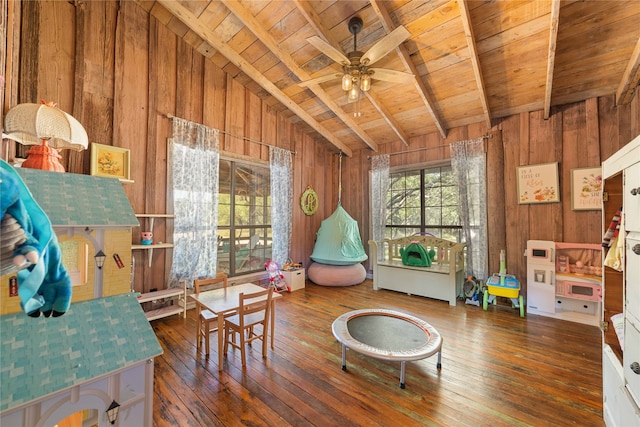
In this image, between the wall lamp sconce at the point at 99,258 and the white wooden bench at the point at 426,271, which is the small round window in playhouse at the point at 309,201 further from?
the wall lamp sconce at the point at 99,258

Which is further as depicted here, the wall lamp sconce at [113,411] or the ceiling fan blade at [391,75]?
the ceiling fan blade at [391,75]

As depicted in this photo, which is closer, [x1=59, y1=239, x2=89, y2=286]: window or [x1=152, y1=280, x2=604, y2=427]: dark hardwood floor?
[x1=59, y1=239, x2=89, y2=286]: window

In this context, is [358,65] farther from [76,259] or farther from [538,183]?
[538,183]

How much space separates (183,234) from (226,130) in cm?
170

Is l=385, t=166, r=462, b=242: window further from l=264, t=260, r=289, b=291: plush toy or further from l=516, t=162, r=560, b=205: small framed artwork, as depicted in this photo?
l=264, t=260, r=289, b=291: plush toy

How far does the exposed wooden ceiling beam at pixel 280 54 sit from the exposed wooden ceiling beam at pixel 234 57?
544 mm

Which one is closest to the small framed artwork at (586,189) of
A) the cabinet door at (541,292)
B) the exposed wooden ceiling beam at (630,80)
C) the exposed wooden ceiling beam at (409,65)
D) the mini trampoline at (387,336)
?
the exposed wooden ceiling beam at (630,80)

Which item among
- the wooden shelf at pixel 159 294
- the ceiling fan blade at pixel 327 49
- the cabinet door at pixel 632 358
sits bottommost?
the wooden shelf at pixel 159 294

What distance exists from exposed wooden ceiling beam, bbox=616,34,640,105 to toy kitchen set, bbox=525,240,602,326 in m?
1.75

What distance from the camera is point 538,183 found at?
349 cm

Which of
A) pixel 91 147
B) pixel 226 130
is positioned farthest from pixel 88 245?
pixel 226 130

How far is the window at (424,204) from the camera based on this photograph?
172 inches

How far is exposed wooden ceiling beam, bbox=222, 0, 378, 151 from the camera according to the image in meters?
2.78

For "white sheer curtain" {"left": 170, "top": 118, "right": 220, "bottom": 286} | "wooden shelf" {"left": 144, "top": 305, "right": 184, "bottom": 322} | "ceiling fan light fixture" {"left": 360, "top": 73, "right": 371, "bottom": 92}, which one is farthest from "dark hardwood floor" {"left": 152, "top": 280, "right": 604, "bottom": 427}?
"ceiling fan light fixture" {"left": 360, "top": 73, "right": 371, "bottom": 92}
